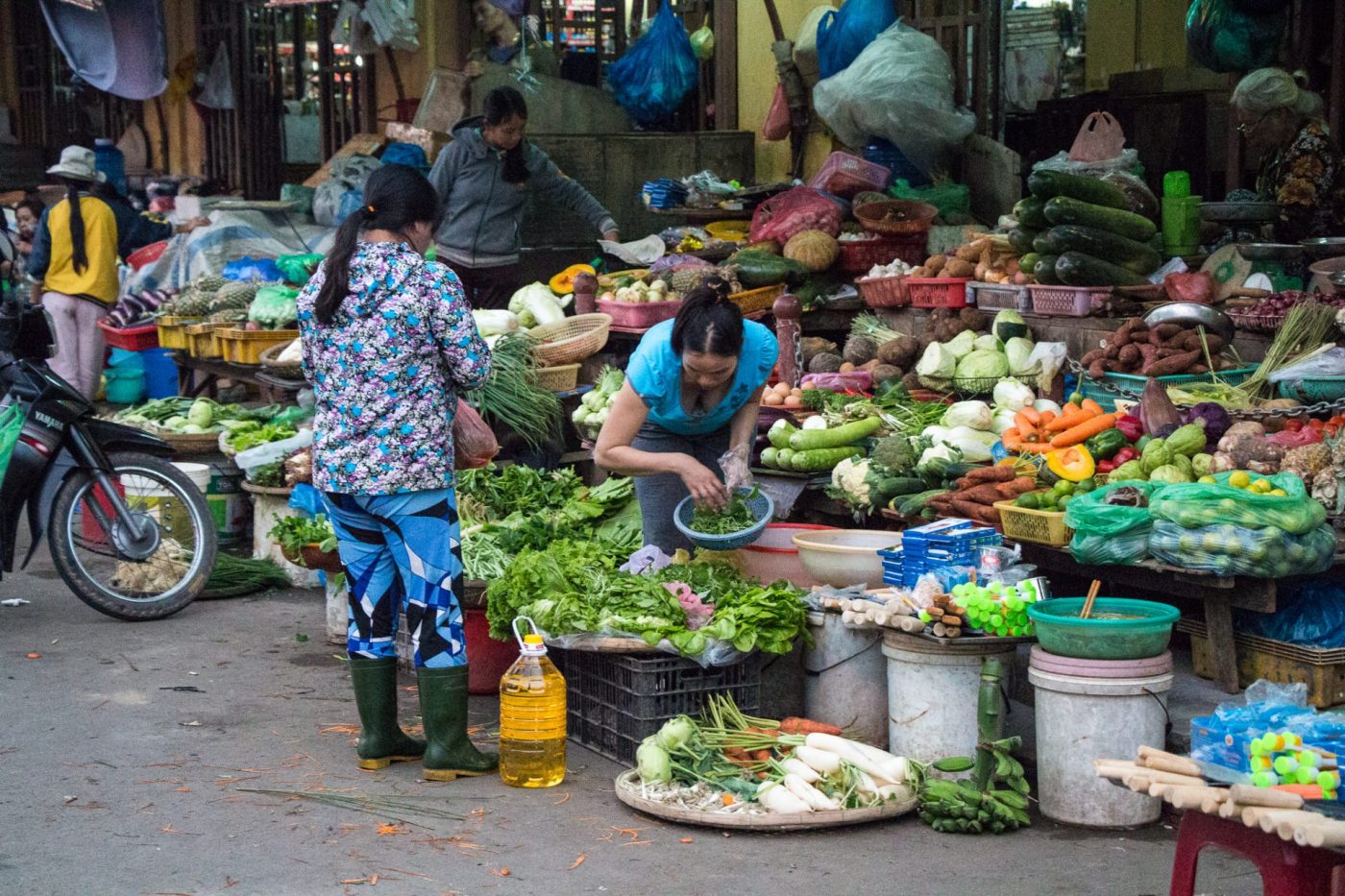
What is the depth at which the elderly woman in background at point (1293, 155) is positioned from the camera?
8.79 metres

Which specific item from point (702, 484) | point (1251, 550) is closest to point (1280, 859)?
point (1251, 550)

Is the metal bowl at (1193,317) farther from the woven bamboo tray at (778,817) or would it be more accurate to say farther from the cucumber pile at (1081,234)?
the woven bamboo tray at (778,817)

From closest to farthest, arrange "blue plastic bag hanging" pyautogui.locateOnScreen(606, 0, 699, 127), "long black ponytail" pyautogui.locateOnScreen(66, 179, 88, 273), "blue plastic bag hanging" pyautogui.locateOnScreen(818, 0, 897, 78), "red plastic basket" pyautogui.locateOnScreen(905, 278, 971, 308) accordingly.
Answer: "red plastic basket" pyautogui.locateOnScreen(905, 278, 971, 308) < "blue plastic bag hanging" pyautogui.locateOnScreen(818, 0, 897, 78) < "long black ponytail" pyautogui.locateOnScreen(66, 179, 88, 273) < "blue plastic bag hanging" pyautogui.locateOnScreen(606, 0, 699, 127)

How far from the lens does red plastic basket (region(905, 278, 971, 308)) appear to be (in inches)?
335

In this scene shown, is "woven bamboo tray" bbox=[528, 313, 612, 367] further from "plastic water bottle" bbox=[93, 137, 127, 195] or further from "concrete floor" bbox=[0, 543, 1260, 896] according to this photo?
"plastic water bottle" bbox=[93, 137, 127, 195]

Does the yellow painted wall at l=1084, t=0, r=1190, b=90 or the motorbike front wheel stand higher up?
the yellow painted wall at l=1084, t=0, r=1190, b=90

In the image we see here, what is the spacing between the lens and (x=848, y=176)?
996cm

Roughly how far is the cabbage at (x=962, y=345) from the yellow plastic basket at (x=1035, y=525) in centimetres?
188

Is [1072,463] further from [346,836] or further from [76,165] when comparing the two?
Answer: [76,165]

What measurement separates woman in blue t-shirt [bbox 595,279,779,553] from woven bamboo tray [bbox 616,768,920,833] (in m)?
1.17

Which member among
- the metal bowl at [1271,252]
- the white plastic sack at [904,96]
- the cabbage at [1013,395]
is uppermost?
the white plastic sack at [904,96]

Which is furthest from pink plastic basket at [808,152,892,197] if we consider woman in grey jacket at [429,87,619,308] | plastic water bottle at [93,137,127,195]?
plastic water bottle at [93,137,127,195]

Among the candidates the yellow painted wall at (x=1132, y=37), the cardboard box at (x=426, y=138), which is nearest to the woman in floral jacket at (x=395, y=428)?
the cardboard box at (x=426, y=138)

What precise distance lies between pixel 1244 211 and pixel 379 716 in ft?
18.2
